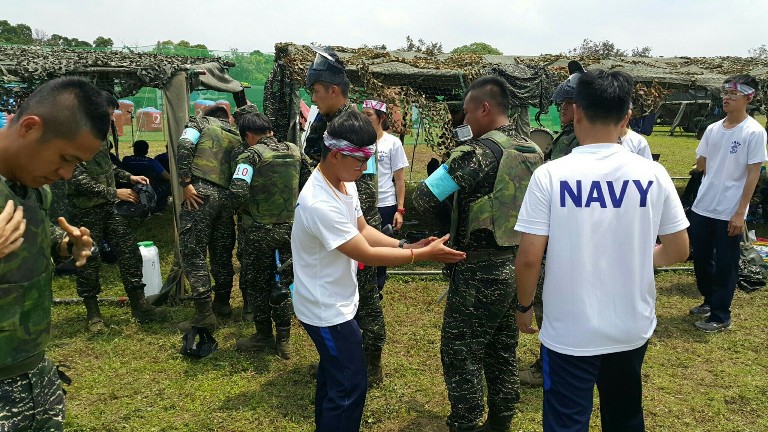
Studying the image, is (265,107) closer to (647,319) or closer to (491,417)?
(491,417)

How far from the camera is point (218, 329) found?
5547 millimetres

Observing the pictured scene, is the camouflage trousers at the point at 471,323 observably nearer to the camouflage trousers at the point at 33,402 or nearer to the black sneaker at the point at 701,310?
A: the camouflage trousers at the point at 33,402

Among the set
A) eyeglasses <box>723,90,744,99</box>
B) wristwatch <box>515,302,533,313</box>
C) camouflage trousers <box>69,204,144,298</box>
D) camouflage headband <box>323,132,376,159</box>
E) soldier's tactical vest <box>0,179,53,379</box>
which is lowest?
camouflage trousers <box>69,204,144,298</box>

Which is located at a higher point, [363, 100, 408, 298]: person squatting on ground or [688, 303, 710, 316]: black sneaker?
[363, 100, 408, 298]: person squatting on ground

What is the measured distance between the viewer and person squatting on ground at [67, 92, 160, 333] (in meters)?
5.23

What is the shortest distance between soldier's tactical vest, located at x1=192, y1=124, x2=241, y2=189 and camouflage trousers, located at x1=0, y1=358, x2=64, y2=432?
10.5 ft

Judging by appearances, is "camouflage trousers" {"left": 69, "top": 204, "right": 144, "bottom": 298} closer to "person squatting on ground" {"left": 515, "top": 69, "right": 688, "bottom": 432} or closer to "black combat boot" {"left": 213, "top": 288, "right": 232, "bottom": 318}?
"black combat boot" {"left": 213, "top": 288, "right": 232, "bottom": 318}

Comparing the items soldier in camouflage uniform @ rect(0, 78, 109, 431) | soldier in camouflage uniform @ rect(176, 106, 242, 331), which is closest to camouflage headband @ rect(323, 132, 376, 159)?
soldier in camouflage uniform @ rect(0, 78, 109, 431)

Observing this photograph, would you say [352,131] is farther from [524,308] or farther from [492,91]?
[524,308]

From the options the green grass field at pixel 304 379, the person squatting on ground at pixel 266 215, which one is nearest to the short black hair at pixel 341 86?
the person squatting on ground at pixel 266 215

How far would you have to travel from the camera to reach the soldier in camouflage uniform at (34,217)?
79.0 inches

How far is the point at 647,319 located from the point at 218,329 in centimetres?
423

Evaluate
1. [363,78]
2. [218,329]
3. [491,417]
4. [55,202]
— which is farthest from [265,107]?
[491,417]

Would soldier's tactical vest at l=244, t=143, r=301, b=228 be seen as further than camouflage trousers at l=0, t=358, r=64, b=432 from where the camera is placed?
Yes
